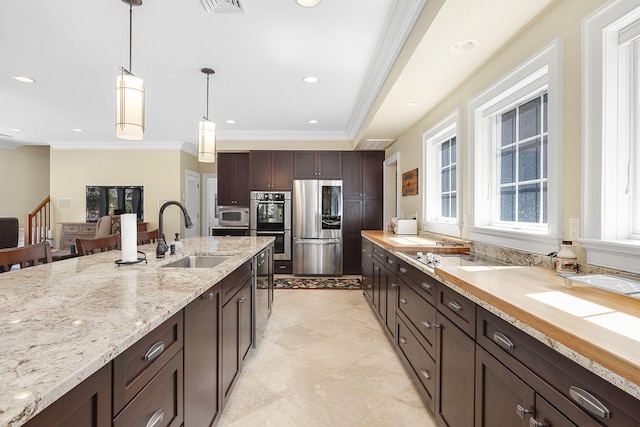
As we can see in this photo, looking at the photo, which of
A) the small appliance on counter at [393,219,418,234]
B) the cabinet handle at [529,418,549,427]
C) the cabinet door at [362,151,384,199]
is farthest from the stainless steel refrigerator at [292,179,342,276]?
the cabinet handle at [529,418,549,427]

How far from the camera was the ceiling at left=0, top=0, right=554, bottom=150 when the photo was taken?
217 centimetres

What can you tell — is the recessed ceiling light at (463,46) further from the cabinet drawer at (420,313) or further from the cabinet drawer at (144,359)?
the cabinet drawer at (144,359)

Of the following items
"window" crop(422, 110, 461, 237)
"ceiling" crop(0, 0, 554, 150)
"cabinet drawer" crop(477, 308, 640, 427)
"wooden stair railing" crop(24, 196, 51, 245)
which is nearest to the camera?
"cabinet drawer" crop(477, 308, 640, 427)

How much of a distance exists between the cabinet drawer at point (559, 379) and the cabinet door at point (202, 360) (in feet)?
3.77

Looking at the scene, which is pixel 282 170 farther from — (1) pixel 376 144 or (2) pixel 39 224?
(2) pixel 39 224

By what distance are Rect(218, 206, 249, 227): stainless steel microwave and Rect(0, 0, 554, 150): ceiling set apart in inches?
67.0

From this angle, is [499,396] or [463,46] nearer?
[499,396]

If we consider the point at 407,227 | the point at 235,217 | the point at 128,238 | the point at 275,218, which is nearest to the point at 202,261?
the point at 128,238

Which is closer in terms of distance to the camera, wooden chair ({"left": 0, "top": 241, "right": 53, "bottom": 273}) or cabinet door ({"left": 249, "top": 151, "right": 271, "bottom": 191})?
wooden chair ({"left": 0, "top": 241, "right": 53, "bottom": 273})

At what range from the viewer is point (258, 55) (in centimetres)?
301

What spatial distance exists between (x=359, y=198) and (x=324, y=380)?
3.93m

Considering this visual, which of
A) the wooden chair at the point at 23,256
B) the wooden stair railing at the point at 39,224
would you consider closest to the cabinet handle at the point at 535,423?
the wooden chair at the point at 23,256

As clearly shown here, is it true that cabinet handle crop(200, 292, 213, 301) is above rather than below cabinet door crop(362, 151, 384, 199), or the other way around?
below

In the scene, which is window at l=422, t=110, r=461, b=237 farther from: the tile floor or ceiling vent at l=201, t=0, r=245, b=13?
ceiling vent at l=201, t=0, r=245, b=13
